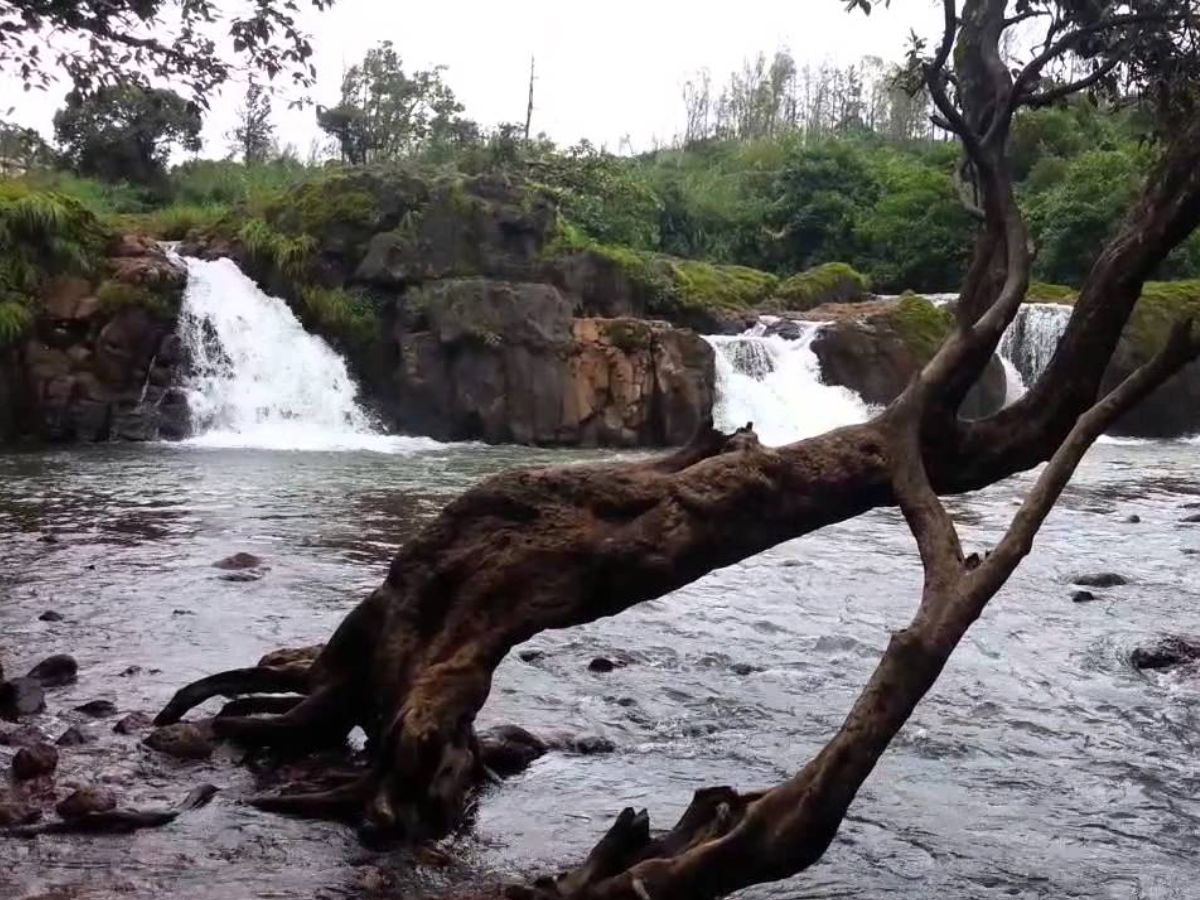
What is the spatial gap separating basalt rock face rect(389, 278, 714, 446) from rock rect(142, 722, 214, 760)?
1803 centimetres

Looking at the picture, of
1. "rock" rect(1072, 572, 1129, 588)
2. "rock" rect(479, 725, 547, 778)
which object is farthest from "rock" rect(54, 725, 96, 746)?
"rock" rect(1072, 572, 1129, 588)

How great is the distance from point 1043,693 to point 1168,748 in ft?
3.46

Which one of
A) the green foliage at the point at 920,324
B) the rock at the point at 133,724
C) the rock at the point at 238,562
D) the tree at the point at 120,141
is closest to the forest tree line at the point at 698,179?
A: the tree at the point at 120,141

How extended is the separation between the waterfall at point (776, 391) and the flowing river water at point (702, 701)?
11.6 meters

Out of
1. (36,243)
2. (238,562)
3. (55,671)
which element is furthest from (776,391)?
(55,671)

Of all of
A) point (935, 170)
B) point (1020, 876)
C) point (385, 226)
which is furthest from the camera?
point (935, 170)

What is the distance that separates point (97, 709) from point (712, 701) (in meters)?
2.89

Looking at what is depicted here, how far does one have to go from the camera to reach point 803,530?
474cm

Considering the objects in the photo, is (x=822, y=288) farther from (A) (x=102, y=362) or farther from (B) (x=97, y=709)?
(B) (x=97, y=709)

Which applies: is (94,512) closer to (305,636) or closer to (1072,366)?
(305,636)

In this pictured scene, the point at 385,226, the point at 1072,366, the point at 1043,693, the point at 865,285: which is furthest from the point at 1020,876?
the point at 865,285

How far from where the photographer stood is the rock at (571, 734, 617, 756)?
554 cm

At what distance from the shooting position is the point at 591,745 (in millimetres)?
5586

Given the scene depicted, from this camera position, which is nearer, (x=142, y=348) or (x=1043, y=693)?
(x=1043, y=693)
